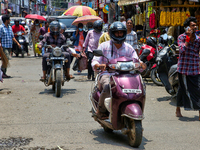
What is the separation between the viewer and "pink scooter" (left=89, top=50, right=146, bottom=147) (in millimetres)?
4566

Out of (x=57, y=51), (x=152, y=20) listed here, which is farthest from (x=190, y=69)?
(x=152, y=20)

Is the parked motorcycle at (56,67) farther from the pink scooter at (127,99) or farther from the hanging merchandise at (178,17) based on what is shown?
the hanging merchandise at (178,17)

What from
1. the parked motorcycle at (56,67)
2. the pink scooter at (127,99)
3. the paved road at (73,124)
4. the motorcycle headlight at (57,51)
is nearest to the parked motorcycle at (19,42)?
→ the paved road at (73,124)

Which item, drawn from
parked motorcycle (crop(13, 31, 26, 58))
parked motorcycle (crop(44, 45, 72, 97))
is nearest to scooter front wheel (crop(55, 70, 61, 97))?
parked motorcycle (crop(44, 45, 72, 97))

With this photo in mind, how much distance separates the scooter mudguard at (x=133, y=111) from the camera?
177 inches

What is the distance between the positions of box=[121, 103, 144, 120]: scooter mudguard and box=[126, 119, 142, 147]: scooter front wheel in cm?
12

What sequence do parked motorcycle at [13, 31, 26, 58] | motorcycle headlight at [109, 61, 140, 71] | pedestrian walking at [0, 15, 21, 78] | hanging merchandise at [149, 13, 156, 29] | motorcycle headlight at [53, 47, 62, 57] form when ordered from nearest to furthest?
motorcycle headlight at [109, 61, 140, 71] → motorcycle headlight at [53, 47, 62, 57] → pedestrian walking at [0, 15, 21, 78] → hanging merchandise at [149, 13, 156, 29] → parked motorcycle at [13, 31, 26, 58]

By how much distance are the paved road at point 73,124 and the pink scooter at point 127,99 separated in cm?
29

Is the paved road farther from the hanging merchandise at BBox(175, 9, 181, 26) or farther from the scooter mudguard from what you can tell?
the hanging merchandise at BBox(175, 9, 181, 26)

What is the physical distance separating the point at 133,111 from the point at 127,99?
0.19 metres

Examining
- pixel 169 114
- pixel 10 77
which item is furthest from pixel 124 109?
pixel 10 77

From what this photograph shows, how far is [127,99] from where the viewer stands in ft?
15.2

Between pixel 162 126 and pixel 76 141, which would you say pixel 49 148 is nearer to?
pixel 76 141

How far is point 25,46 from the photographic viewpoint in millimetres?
21312
